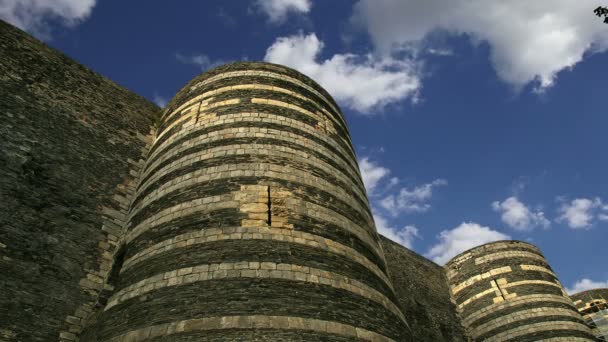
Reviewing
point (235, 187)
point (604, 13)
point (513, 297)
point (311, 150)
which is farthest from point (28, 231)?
point (513, 297)

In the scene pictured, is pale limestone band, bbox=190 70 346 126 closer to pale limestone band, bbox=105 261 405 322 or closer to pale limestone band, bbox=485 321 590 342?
pale limestone band, bbox=105 261 405 322

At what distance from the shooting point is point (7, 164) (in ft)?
24.9

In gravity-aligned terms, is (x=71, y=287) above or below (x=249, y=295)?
above

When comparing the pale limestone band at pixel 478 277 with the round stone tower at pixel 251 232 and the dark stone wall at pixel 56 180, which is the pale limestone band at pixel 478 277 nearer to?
the round stone tower at pixel 251 232

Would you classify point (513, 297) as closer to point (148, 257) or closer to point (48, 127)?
point (148, 257)

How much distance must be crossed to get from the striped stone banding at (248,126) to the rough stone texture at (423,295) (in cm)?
724

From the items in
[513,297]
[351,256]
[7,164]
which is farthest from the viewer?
[513,297]

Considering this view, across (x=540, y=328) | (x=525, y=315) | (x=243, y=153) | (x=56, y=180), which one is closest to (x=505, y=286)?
(x=525, y=315)

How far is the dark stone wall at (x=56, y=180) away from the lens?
6.77m

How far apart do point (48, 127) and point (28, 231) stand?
2.56 metres

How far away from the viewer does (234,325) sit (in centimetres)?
544

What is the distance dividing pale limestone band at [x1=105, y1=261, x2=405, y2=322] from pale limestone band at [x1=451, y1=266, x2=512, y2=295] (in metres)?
11.6

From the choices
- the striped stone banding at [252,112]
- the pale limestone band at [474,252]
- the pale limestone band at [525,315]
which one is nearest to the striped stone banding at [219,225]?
the striped stone banding at [252,112]

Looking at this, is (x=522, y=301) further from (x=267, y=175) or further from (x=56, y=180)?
(x=56, y=180)
